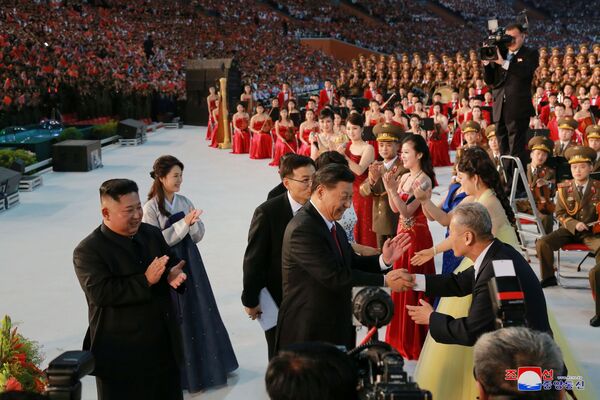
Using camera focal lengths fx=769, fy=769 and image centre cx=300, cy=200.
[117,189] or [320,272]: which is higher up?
[117,189]

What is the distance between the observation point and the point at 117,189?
11.7 ft

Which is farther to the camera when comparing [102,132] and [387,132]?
[102,132]

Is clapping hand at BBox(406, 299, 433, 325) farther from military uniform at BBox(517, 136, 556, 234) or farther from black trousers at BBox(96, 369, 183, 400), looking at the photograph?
military uniform at BBox(517, 136, 556, 234)

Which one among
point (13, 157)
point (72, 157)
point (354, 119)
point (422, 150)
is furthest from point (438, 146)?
point (422, 150)

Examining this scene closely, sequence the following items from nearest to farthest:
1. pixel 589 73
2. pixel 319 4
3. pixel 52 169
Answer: pixel 52 169 < pixel 589 73 < pixel 319 4

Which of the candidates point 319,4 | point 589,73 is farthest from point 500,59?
point 319,4

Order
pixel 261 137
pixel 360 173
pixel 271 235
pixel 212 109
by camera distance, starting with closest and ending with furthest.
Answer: pixel 271 235 < pixel 360 173 < pixel 261 137 < pixel 212 109

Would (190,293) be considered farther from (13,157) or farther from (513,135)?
(13,157)

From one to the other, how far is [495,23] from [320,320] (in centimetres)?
530

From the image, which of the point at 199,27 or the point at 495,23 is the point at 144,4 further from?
the point at 495,23

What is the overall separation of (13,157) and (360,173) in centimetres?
794

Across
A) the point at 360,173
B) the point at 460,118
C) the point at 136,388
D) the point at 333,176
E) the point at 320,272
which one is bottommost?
the point at 136,388

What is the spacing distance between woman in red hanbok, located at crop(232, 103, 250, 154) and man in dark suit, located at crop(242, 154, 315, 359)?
14.0 meters

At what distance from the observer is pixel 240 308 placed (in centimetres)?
673
